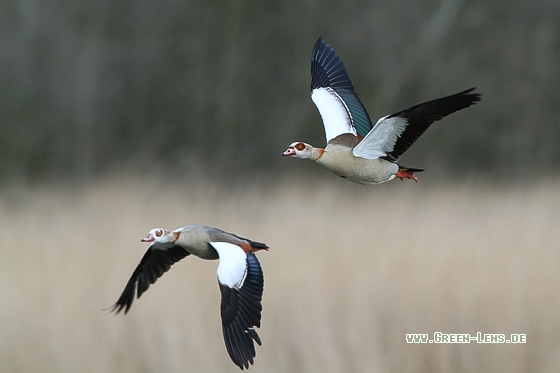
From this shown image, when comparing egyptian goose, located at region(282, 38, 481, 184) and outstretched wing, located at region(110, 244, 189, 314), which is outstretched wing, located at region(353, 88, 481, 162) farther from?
outstretched wing, located at region(110, 244, 189, 314)

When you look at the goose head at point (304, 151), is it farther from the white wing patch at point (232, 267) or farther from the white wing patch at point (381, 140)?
the white wing patch at point (232, 267)

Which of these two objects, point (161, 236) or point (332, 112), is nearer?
point (161, 236)

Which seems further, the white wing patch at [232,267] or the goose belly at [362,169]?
the goose belly at [362,169]

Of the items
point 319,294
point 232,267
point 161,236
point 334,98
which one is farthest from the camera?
point 319,294

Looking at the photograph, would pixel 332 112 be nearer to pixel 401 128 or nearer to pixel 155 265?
pixel 401 128

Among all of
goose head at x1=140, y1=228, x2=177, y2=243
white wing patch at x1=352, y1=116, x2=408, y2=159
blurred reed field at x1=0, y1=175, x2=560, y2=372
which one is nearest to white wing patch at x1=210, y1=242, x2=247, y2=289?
goose head at x1=140, y1=228, x2=177, y2=243

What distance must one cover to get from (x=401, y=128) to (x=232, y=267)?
3.08 feet

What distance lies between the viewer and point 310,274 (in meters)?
6.04

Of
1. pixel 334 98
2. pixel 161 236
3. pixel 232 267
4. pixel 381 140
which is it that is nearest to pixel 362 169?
pixel 381 140

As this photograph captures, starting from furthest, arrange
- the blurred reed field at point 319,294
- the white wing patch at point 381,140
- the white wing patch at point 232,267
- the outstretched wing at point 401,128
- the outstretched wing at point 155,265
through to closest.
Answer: the blurred reed field at point 319,294 < the outstretched wing at point 155,265 < the white wing patch at point 381,140 < the outstretched wing at point 401,128 < the white wing patch at point 232,267

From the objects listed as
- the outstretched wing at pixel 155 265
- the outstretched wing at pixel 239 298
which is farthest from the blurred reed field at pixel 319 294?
the outstretched wing at pixel 239 298

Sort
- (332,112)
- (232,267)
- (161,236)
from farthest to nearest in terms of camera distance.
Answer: (332,112) < (161,236) < (232,267)

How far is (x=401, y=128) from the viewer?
3.68m

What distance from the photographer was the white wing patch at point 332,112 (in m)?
4.26
